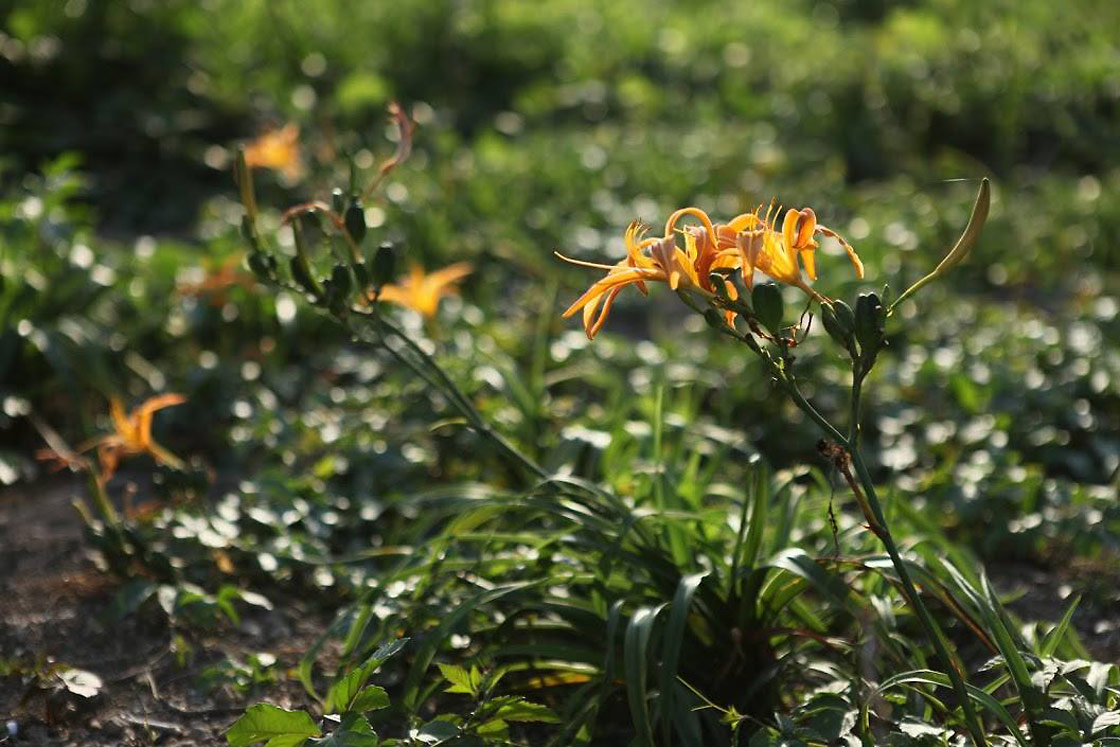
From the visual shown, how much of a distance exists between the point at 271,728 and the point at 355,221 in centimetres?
82

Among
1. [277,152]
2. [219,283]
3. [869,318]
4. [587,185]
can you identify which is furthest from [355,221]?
[587,185]

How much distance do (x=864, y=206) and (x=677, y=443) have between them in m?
2.35

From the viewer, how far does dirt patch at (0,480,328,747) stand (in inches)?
84.6

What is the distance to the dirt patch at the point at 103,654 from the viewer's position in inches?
84.6

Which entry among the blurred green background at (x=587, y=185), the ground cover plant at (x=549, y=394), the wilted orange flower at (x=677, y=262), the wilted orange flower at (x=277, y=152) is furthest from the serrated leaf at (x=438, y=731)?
the wilted orange flower at (x=277, y=152)

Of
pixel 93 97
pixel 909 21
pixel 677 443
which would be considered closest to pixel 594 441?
pixel 677 443

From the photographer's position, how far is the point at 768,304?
1.59 meters

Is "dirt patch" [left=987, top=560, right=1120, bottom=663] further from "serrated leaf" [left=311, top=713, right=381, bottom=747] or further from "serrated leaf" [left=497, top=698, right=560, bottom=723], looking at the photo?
"serrated leaf" [left=311, top=713, right=381, bottom=747]

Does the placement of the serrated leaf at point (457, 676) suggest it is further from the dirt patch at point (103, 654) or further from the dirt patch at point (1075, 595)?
the dirt patch at point (1075, 595)

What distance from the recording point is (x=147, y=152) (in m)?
5.24

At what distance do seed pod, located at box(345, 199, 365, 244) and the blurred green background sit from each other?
2.95 feet

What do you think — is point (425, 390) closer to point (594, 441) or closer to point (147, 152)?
point (594, 441)

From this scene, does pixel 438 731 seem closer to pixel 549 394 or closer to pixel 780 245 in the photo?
pixel 780 245

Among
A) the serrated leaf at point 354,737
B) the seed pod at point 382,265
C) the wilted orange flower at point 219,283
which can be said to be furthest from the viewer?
the wilted orange flower at point 219,283
